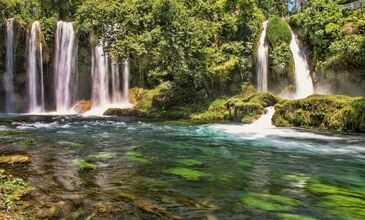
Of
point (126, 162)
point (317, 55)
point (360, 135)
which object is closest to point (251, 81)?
point (317, 55)

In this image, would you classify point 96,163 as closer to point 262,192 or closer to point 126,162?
point 126,162

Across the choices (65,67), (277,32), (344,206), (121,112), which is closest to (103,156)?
(344,206)

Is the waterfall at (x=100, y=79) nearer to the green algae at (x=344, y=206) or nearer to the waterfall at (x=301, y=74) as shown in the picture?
the waterfall at (x=301, y=74)

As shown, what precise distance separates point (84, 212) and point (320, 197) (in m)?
4.17

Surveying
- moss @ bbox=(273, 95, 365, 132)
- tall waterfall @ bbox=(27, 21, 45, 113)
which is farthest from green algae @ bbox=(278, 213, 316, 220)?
tall waterfall @ bbox=(27, 21, 45, 113)

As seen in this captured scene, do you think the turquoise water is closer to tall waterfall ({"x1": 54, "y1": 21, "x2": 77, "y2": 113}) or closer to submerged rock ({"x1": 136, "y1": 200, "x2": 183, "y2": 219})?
submerged rock ({"x1": 136, "y1": 200, "x2": 183, "y2": 219})

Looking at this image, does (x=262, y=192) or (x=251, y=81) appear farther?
(x=251, y=81)

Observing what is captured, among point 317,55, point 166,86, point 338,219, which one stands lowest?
point 338,219

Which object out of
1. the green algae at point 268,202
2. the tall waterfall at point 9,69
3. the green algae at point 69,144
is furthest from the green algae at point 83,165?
the tall waterfall at point 9,69

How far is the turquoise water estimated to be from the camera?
6.72m

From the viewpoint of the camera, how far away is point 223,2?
3356 centimetres

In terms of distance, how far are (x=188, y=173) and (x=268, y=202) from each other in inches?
105

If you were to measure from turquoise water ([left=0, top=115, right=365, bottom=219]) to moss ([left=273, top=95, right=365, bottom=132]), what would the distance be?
2.57m

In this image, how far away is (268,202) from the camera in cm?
703
